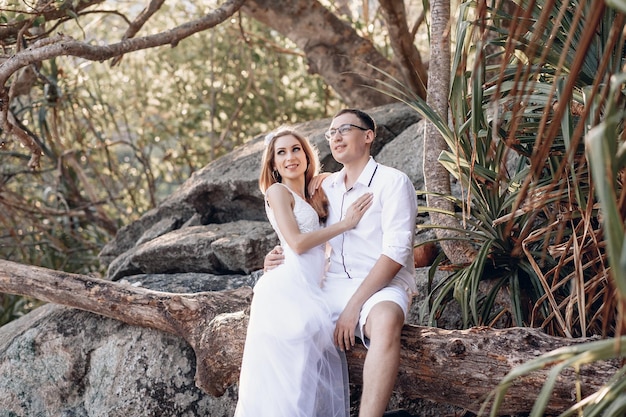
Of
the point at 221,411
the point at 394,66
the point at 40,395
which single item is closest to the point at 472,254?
the point at 221,411

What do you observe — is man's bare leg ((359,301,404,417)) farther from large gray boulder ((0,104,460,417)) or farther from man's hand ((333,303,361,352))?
large gray boulder ((0,104,460,417))

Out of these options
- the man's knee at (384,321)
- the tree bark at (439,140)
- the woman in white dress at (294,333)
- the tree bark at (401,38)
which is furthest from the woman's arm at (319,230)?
the tree bark at (401,38)

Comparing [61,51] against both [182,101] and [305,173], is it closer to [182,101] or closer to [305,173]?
[305,173]

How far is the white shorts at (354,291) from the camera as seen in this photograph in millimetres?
3418

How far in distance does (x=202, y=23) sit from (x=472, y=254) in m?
2.31

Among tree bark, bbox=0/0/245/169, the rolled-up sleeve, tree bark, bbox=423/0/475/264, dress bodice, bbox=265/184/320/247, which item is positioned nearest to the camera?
the rolled-up sleeve

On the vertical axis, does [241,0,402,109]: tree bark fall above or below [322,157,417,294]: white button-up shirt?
above

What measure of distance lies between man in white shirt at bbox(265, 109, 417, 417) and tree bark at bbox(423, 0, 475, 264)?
615 mm

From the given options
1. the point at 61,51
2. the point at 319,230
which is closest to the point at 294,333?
the point at 319,230

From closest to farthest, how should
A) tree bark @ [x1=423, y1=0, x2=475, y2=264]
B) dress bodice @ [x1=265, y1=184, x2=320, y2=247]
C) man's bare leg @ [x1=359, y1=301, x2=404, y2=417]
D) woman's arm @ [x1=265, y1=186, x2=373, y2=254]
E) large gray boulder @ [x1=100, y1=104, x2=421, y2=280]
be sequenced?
man's bare leg @ [x1=359, y1=301, x2=404, y2=417] < woman's arm @ [x1=265, y1=186, x2=373, y2=254] < dress bodice @ [x1=265, y1=184, x2=320, y2=247] < tree bark @ [x1=423, y1=0, x2=475, y2=264] < large gray boulder @ [x1=100, y1=104, x2=421, y2=280]

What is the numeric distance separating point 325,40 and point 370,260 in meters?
3.40

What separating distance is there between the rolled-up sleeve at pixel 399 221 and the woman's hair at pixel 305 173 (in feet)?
1.27

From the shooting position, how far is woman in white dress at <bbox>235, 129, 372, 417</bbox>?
134 inches

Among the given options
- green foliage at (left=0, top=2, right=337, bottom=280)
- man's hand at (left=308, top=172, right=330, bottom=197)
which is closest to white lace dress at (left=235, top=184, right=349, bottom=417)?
man's hand at (left=308, top=172, right=330, bottom=197)
